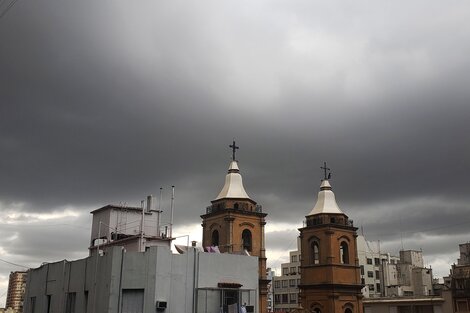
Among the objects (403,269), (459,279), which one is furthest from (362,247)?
(459,279)

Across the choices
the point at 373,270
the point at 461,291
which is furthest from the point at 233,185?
the point at 373,270

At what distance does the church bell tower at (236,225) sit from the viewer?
55.3m

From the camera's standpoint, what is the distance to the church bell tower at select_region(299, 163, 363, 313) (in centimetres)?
6053

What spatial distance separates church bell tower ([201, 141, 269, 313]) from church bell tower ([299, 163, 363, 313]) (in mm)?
8139

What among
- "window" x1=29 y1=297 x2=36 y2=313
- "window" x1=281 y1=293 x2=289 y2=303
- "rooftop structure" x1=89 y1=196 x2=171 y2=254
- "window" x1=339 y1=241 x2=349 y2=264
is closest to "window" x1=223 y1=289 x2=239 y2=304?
"rooftop structure" x1=89 y1=196 x2=171 y2=254

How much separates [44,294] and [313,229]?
102 feet

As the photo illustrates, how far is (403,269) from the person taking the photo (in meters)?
99.3

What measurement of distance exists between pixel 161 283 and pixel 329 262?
31775mm

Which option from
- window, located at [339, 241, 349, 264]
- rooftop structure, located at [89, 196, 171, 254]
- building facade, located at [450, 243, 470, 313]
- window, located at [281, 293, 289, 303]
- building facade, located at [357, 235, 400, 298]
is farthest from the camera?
window, located at [281, 293, 289, 303]

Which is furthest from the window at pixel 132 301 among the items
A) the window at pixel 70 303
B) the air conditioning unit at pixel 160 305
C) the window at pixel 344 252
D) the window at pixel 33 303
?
the window at pixel 344 252

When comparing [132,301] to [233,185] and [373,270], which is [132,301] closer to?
[233,185]

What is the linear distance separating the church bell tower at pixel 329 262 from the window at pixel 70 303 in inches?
1144

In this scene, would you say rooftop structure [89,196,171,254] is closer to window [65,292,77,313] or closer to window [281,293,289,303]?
window [65,292,77,313]

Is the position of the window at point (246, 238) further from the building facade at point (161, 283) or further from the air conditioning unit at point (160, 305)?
the air conditioning unit at point (160, 305)
